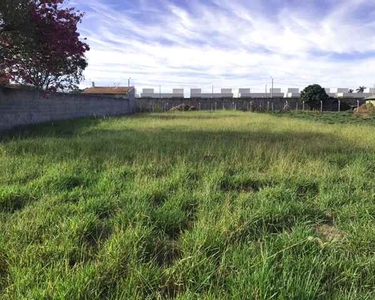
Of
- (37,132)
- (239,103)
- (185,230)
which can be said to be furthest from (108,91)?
(185,230)

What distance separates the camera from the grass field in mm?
2359

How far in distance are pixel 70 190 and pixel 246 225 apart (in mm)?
2341

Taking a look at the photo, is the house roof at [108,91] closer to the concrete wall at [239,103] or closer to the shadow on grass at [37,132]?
the concrete wall at [239,103]

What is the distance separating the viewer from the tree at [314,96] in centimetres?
4512

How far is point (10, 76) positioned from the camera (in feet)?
37.1

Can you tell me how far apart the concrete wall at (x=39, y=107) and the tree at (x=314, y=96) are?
3098cm

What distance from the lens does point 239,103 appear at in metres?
48.0

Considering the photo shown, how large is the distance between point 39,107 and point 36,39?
5.03m

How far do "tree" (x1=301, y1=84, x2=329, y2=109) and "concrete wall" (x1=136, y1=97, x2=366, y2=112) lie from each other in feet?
3.32

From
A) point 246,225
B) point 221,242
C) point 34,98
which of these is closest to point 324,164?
point 246,225

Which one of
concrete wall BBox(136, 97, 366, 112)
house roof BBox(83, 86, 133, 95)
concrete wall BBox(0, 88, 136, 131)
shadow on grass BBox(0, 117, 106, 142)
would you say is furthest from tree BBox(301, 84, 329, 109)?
shadow on grass BBox(0, 117, 106, 142)

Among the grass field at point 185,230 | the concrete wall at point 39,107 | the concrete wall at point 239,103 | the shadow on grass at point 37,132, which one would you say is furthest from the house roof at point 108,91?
the grass field at point 185,230

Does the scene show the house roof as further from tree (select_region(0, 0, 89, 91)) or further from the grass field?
the grass field

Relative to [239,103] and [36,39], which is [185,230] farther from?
[239,103]
